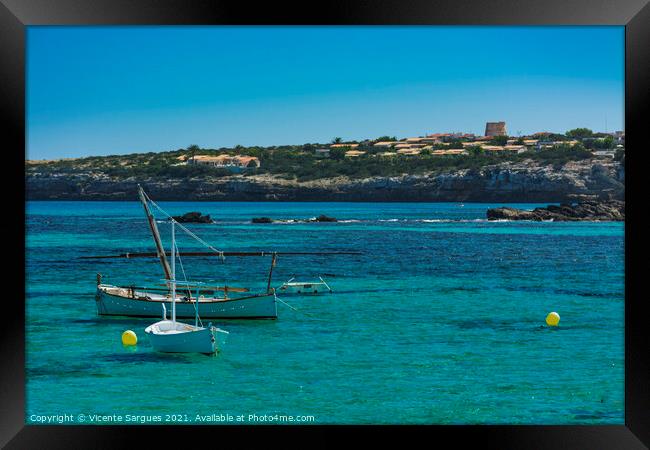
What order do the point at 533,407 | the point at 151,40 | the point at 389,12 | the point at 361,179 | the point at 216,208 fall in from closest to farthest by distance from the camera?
the point at 389,12, the point at 533,407, the point at 151,40, the point at 216,208, the point at 361,179

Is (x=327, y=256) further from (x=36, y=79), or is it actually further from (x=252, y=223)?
(x=36, y=79)

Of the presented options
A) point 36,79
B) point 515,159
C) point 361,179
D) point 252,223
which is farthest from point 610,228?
point 36,79

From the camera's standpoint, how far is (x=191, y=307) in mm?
14273

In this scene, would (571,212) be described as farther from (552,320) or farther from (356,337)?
(356,337)

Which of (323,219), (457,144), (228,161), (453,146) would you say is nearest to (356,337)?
(228,161)

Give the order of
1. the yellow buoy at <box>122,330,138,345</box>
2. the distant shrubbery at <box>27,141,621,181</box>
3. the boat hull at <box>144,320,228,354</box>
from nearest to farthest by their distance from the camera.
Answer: the boat hull at <box>144,320,228,354</box>, the yellow buoy at <box>122,330,138,345</box>, the distant shrubbery at <box>27,141,621,181</box>

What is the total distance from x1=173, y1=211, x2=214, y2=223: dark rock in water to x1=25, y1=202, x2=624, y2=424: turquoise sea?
0.25 meters

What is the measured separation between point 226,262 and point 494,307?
32.9 ft

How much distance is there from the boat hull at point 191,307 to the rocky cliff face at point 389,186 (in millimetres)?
13973

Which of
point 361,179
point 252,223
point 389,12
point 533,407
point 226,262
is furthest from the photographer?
point 361,179

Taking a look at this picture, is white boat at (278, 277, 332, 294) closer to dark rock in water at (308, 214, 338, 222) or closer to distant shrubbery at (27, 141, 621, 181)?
distant shrubbery at (27, 141, 621, 181)

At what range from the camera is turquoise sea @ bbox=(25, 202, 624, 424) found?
35.9 ft

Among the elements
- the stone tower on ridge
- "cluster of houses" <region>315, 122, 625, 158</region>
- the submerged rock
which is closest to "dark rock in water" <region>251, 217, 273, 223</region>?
the submerged rock

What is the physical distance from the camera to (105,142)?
2839 centimetres
